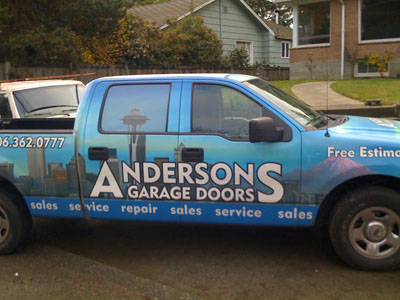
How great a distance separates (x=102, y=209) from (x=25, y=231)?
3.21ft

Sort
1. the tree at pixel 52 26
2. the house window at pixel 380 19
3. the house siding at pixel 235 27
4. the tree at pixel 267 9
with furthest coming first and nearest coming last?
the tree at pixel 267 9 < the house siding at pixel 235 27 < the house window at pixel 380 19 < the tree at pixel 52 26

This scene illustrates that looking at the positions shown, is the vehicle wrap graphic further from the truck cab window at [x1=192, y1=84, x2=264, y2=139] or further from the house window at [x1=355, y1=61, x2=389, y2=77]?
the house window at [x1=355, y1=61, x2=389, y2=77]

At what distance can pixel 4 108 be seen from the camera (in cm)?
837

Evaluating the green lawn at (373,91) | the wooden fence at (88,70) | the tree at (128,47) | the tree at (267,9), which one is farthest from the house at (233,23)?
the tree at (267,9)

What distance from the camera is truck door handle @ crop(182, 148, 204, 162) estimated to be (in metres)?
4.13

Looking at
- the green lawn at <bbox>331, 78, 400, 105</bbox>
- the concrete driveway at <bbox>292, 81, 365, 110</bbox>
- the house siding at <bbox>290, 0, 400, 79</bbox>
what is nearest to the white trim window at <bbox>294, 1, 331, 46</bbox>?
the house siding at <bbox>290, 0, 400, 79</bbox>

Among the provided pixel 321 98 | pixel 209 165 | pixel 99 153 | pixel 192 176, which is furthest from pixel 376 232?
pixel 321 98

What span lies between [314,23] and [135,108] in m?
20.0

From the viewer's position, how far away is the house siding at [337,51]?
19.9 meters

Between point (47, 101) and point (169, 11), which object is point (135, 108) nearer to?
point (47, 101)

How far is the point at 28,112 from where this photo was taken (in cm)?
831

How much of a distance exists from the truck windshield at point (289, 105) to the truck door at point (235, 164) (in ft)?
0.50

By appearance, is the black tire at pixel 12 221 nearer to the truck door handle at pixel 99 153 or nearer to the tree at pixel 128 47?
the truck door handle at pixel 99 153

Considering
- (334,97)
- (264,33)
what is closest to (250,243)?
(334,97)
